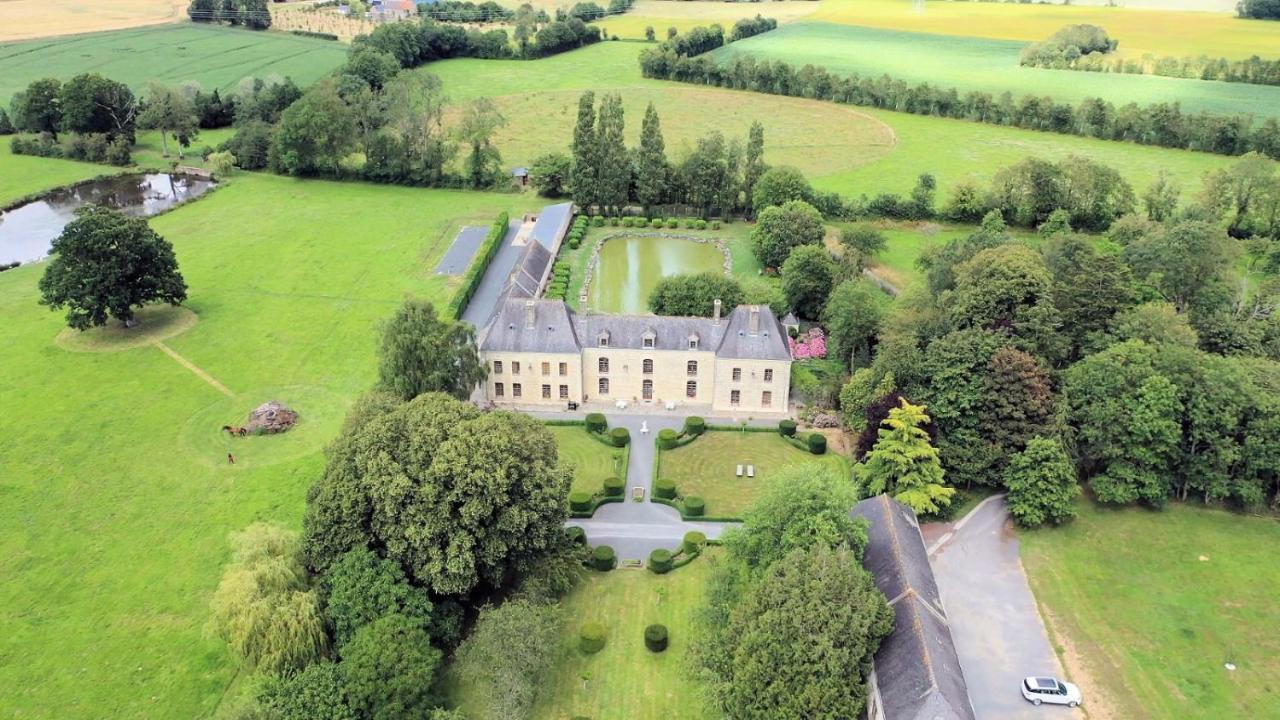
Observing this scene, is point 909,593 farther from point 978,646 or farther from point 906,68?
point 906,68

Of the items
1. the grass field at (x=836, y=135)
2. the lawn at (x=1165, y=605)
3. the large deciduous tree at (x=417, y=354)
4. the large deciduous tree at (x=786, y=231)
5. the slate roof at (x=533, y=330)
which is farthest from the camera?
the grass field at (x=836, y=135)

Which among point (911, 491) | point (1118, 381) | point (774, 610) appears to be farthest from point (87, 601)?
point (1118, 381)

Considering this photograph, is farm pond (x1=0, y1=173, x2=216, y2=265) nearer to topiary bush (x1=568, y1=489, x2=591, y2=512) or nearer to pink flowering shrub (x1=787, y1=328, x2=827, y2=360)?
topiary bush (x1=568, y1=489, x2=591, y2=512)

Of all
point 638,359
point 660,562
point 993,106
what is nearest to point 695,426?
point 638,359

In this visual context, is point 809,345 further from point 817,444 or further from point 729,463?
point 729,463

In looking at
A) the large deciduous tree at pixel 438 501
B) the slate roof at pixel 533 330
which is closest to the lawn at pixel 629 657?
the large deciduous tree at pixel 438 501

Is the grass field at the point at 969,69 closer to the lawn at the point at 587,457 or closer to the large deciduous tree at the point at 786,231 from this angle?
the large deciduous tree at the point at 786,231
